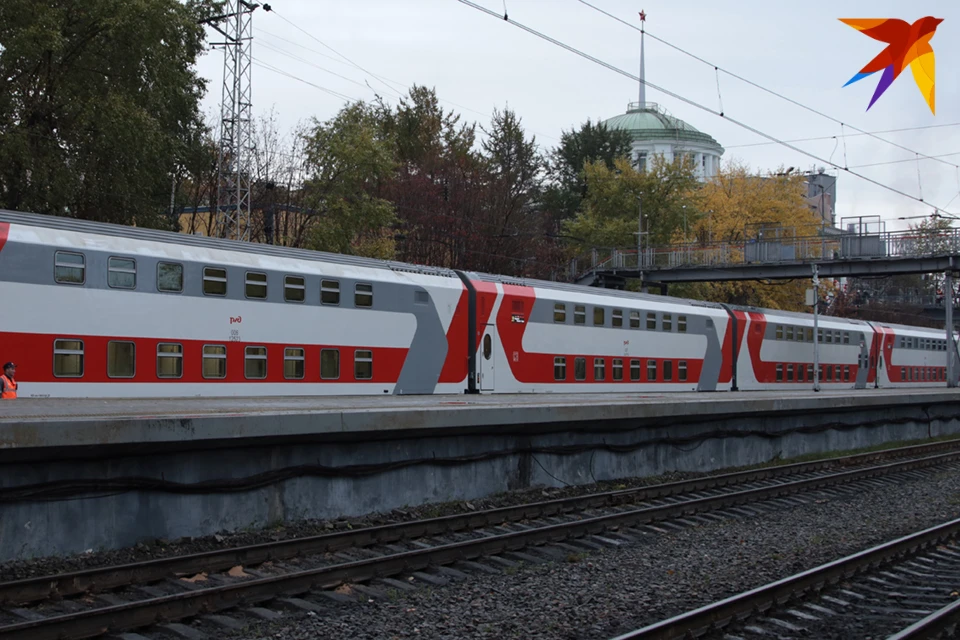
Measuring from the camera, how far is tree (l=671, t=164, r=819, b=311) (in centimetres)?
7131

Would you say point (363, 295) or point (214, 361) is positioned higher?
point (363, 295)

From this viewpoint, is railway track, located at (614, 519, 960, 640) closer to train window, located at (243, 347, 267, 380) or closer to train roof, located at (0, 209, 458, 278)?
train window, located at (243, 347, 267, 380)

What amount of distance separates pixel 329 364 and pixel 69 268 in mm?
6942

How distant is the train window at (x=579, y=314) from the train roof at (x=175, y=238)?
666 cm

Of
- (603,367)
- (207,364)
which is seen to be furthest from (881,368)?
(207,364)

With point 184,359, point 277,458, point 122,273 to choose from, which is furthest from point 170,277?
point 277,458

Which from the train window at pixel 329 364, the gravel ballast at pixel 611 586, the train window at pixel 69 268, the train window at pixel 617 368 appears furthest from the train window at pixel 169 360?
the train window at pixel 617 368

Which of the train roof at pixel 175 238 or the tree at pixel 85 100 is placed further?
the tree at pixel 85 100

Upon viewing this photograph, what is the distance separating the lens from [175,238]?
21312mm

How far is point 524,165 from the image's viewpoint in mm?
79062

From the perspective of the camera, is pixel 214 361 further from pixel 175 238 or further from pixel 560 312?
pixel 560 312

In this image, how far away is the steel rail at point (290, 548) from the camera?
9.70m

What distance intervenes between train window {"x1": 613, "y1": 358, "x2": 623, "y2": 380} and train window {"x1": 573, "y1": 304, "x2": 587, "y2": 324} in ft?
8.11

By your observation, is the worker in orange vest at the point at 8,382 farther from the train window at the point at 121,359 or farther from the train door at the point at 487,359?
the train door at the point at 487,359
